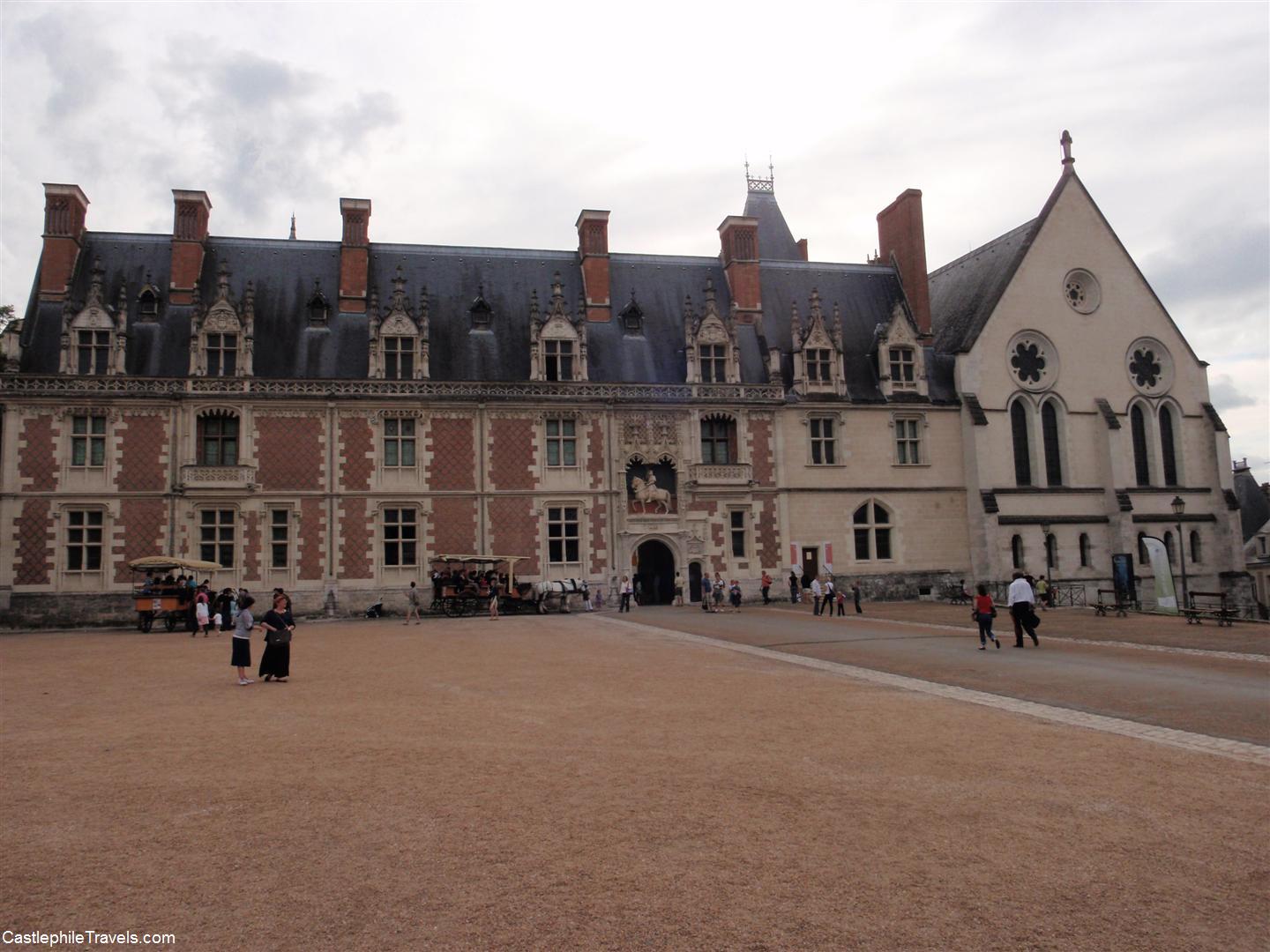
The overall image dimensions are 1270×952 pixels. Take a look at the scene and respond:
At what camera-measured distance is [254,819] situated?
752 cm

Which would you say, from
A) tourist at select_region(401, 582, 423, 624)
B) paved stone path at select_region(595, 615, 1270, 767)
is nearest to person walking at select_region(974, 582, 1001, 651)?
paved stone path at select_region(595, 615, 1270, 767)

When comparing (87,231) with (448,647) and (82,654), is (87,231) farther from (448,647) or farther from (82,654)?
(448,647)

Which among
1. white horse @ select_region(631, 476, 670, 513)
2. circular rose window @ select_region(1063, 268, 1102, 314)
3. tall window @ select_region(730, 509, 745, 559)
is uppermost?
circular rose window @ select_region(1063, 268, 1102, 314)

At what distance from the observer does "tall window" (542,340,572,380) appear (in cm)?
3950

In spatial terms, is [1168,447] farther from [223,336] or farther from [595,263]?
[223,336]

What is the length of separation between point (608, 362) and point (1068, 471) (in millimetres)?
21233

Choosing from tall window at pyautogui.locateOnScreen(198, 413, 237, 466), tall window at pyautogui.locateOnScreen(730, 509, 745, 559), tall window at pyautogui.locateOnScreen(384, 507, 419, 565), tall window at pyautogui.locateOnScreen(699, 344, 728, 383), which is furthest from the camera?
tall window at pyautogui.locateOnScreen(699, 344, 728, 383)

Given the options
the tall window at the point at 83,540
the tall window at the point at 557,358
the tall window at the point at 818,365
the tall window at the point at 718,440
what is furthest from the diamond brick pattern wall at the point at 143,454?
the tall window at the point at 818,365

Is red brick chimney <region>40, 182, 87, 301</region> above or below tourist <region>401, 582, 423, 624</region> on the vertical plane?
above

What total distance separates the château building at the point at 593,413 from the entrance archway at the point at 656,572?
0.11 metres

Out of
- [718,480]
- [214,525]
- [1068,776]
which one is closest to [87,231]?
[214,525]

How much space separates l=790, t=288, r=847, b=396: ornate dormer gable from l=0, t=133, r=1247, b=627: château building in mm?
140

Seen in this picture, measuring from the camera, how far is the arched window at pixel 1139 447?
4342 centimetres

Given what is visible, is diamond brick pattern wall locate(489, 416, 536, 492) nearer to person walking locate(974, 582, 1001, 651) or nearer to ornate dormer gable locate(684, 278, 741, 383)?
ornate dormer gable locate(684, 278, 741, 383)
